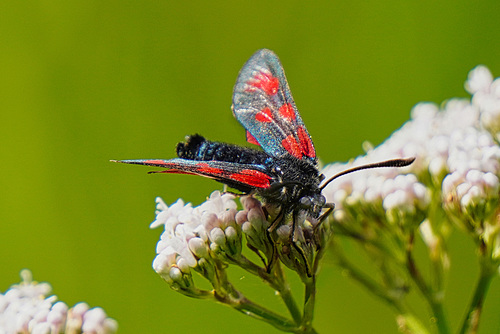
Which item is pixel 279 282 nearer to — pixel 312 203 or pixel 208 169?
pixel 312 203

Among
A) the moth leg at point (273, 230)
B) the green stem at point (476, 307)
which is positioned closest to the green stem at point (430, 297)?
the green stem at point (476, 307)

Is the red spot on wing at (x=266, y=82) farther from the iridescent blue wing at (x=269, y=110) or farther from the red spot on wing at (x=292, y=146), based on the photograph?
the red spot on wing at (x=292, y=146)

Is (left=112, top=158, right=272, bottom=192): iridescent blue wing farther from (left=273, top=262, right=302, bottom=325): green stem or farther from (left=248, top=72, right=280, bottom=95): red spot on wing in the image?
(left=248, top=72, right=280, bottom=95): red spot on wing

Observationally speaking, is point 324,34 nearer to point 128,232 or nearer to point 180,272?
point 128,232

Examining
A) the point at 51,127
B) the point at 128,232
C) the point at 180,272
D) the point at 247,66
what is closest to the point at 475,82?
the point at 247,66

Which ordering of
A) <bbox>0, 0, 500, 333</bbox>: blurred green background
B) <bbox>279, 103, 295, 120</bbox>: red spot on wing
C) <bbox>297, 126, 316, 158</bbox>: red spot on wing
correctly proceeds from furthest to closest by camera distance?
<bbox>0, 0, 500, 333</bbox>: blurred green background, <bbox>279, 103, 295, 120</bbox>: red spot on wing, <bbox>297, 126, 316, 158</bbox>: red spot on wing

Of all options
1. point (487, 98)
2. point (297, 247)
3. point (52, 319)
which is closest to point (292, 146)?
point (297, 247)

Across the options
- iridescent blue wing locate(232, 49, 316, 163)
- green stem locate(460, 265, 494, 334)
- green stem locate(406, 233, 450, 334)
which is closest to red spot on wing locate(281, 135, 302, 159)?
iridescent blue wing locate(232, 49, 316, 163)
